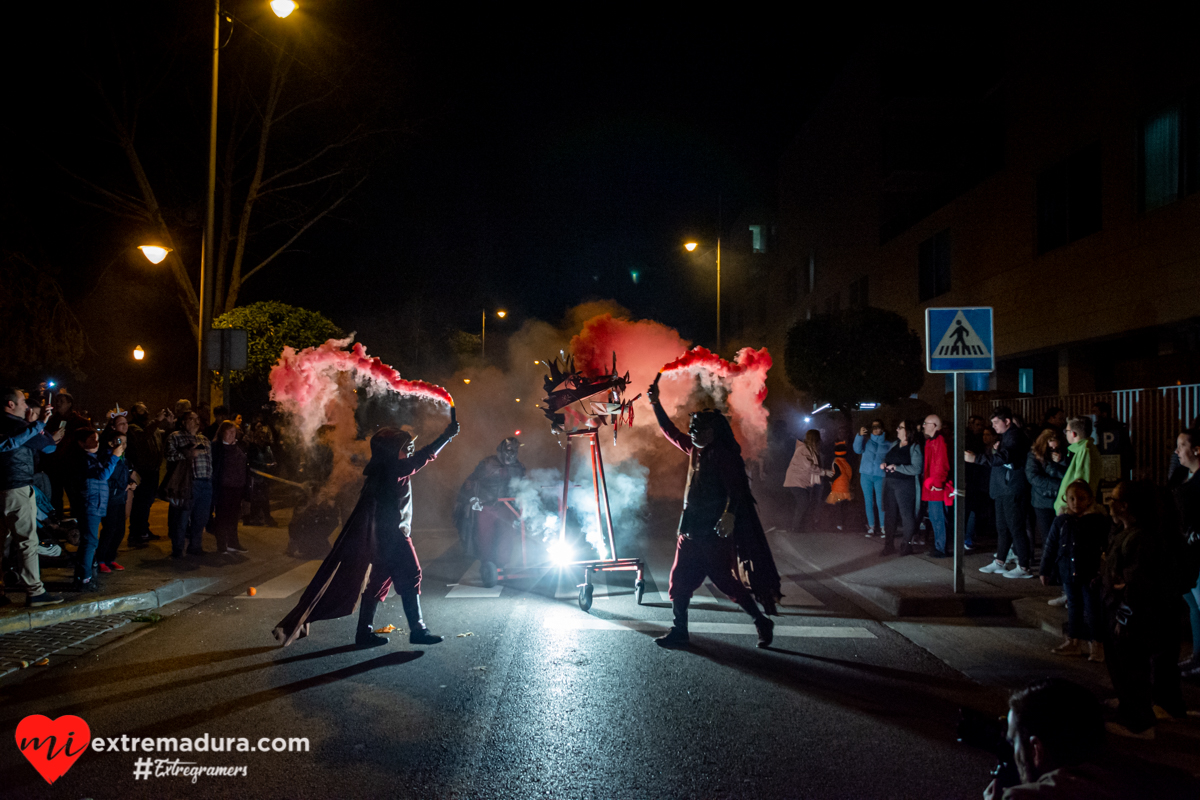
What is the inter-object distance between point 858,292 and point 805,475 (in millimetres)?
19505

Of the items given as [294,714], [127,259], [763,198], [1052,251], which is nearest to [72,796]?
[294,714]

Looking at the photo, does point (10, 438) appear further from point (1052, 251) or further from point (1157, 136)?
point (1052, 251)

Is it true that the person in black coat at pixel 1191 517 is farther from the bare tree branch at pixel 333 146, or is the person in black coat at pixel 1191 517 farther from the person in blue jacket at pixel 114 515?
the bare tree branch at pixel 333 146

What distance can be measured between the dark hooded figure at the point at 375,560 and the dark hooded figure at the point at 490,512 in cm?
227

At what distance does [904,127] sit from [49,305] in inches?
1065

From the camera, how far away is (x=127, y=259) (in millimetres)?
21719

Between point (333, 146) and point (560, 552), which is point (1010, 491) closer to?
point (560, 552)

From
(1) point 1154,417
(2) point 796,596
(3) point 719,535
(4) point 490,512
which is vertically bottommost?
(2) point 796,596

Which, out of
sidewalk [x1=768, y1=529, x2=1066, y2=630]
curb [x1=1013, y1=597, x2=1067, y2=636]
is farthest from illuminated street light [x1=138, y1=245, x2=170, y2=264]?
curb [x1=1013, y1=597, x2=1067, y2=636]

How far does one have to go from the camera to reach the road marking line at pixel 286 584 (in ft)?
25.8

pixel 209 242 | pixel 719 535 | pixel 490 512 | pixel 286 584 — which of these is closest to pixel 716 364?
pixel 719 535

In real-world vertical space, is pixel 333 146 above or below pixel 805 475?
above

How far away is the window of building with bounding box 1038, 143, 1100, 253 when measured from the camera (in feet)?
52.0

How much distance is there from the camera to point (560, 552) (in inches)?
312
